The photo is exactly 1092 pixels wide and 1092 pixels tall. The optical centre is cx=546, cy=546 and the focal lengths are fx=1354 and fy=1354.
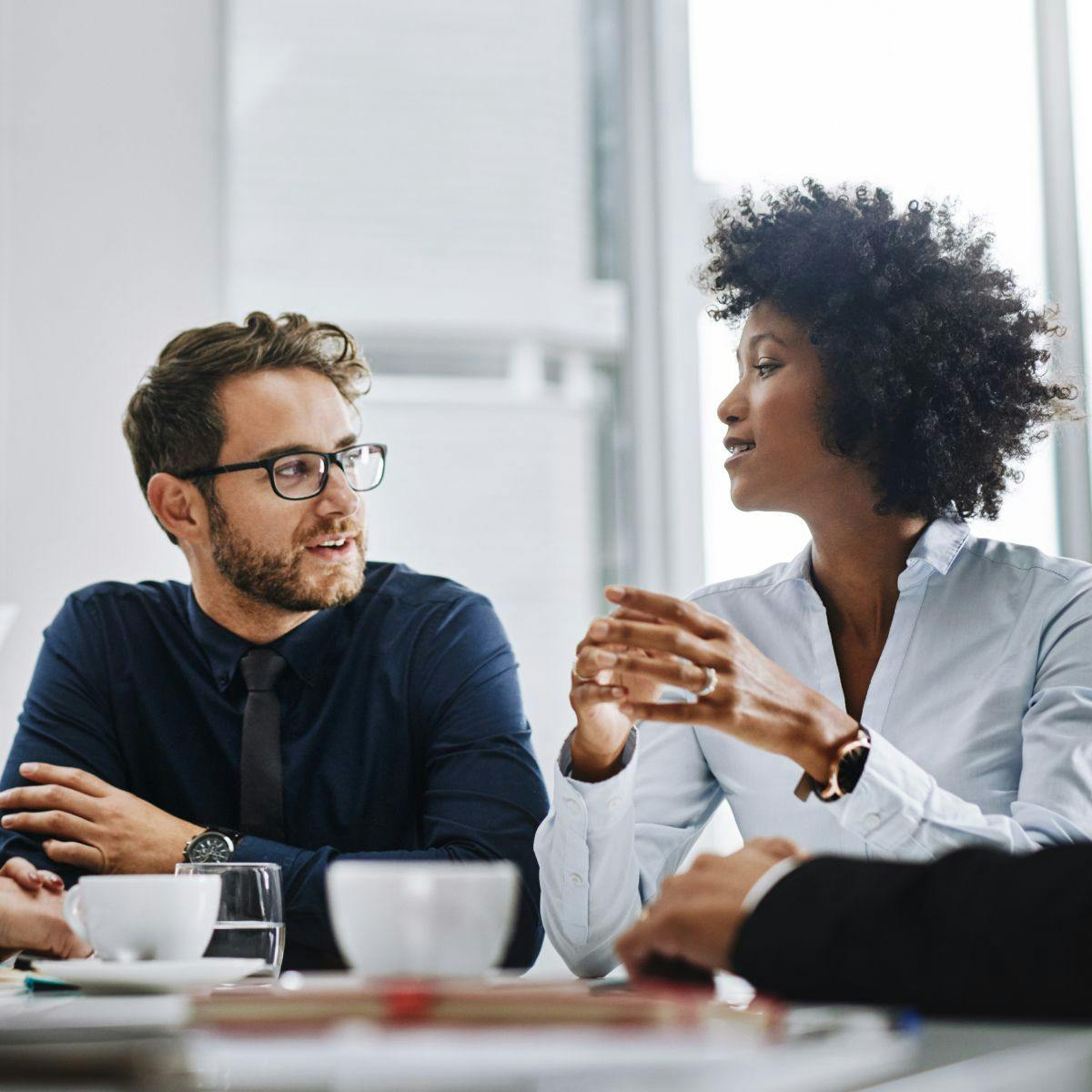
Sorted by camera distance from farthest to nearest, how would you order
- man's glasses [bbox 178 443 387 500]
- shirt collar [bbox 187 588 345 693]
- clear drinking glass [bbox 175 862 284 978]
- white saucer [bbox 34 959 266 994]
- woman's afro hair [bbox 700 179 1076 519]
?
man's glasses [bbox 178 443 387 500], shirt collar [bbox 187 588 345 693], woman's afro hair [bbox 700 179 1076 519], clear drinking glass [bbox 175 862 284 978], white saucer [bbox 34 959 266 994]

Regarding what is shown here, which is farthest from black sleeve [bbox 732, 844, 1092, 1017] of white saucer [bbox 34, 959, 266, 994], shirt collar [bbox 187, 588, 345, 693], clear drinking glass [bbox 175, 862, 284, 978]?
shirt collar [bbox 187, 588, 345, 693]

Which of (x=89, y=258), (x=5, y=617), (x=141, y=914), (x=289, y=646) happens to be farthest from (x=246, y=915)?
(x=89, y=258)

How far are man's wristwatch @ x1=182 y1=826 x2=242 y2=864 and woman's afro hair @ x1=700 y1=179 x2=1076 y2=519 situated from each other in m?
0.94

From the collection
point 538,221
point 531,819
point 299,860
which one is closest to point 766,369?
point 531,819

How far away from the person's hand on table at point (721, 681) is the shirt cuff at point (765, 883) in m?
0.50

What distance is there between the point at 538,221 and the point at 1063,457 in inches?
53.2

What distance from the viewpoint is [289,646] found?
6.72 feet

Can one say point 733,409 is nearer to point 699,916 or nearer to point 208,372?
point 208,372

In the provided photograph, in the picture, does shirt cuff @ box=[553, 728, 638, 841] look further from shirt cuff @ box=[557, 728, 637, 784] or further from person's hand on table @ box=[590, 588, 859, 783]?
person's hand on table @ box=[590, 588, 859, 783]

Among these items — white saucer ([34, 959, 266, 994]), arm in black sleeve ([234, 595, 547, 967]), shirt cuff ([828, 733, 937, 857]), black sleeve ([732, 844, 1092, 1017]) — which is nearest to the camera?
black sleeve ([732, 844, 1092, 1017])

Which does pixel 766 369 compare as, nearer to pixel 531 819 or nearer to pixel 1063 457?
pixel 531 819

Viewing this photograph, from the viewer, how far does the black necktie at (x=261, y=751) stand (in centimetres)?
191

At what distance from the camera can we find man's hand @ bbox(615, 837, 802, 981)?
79cm

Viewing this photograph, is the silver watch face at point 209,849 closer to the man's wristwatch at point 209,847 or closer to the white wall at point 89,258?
the man's wristwatch at point 209,847
